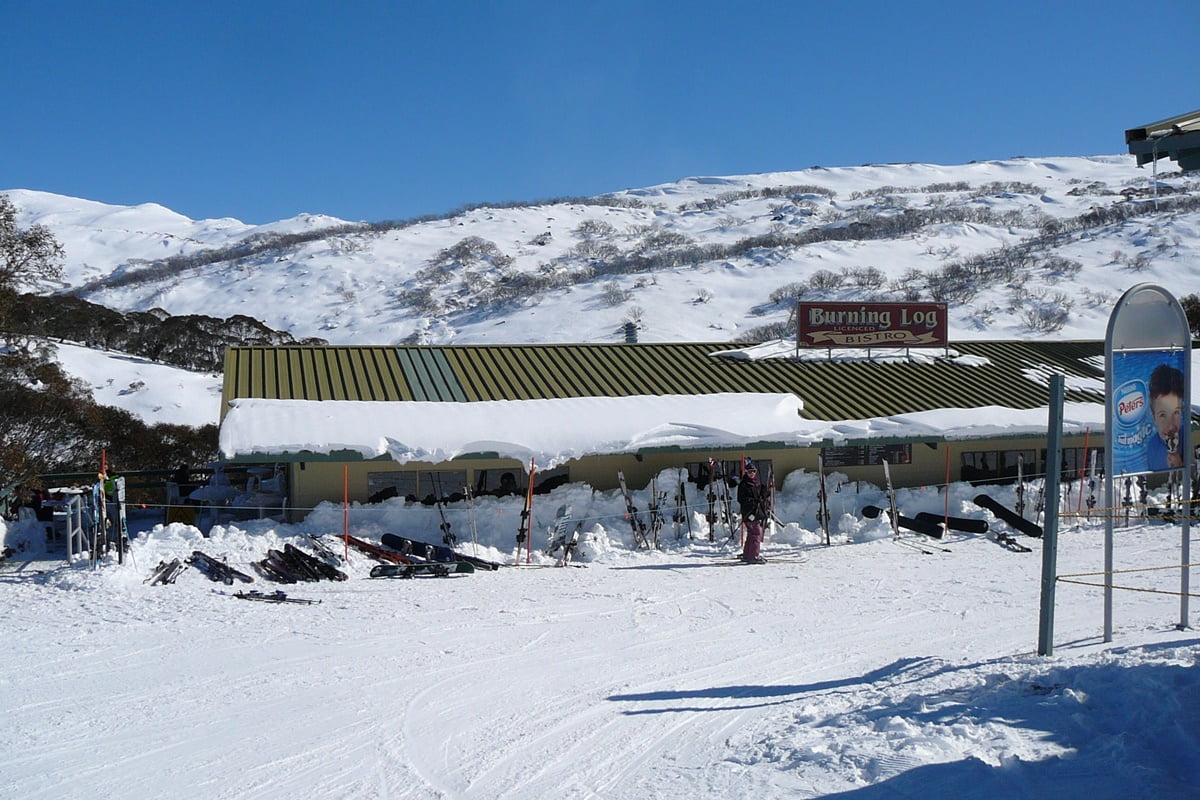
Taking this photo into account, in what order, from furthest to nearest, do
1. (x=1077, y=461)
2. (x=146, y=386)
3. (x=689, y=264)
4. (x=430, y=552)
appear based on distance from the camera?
1. (x=689, y=264)
2. (x=146, y=386)
3. (x=1077, y=461)
4. (x=430, y=552)

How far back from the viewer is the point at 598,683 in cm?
806

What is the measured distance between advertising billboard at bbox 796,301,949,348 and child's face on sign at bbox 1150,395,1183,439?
15.2m

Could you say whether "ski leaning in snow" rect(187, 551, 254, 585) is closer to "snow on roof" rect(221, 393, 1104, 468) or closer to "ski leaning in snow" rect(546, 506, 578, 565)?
"snow on roof" rect(221, 393, 1104, 468)

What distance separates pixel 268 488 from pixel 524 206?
154982 mm

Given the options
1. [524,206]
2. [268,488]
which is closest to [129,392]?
[268,488]

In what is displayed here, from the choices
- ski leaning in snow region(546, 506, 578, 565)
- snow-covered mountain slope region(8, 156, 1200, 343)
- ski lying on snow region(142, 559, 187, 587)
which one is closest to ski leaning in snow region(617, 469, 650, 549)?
ski leaning in snow region(546, 506, 578, 565)

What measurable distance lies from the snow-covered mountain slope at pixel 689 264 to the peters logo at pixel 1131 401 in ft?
204

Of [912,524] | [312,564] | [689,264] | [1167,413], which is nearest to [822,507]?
[912,524]

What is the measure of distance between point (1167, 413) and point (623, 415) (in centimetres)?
1054

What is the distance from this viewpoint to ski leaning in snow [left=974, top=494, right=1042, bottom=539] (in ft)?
53.6

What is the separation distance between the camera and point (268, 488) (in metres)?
21.4

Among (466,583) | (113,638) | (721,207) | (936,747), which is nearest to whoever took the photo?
(936,747)

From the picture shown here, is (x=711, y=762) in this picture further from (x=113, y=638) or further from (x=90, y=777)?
(x=113, y=638)

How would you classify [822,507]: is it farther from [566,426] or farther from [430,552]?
[430,552]
